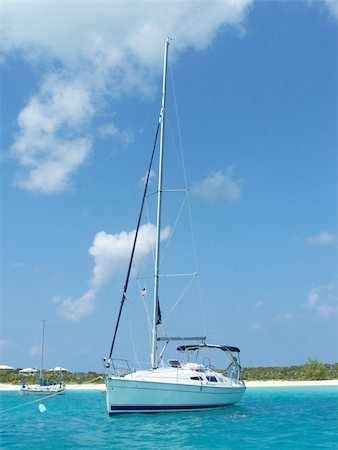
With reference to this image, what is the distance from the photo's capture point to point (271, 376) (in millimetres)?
71000

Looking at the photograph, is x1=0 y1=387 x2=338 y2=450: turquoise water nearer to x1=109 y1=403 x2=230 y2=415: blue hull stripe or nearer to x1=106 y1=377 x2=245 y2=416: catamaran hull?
x1=109 y1=403 x2=230 y2=415: blue hull stripe

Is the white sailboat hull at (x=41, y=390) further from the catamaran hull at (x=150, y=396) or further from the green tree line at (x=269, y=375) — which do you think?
the catamaran hull at (x=150, y=396)

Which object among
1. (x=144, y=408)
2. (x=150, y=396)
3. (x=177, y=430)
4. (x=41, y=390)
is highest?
(x=150, y=396)

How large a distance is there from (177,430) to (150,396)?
396cm

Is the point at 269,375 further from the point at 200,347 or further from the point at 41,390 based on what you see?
the point at 200,347

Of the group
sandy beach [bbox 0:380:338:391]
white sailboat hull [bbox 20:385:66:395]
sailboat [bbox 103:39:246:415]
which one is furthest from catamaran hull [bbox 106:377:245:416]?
→ sandy beach [bbox 0:380:338:391]

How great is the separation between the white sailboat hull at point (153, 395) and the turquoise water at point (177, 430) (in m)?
0.42

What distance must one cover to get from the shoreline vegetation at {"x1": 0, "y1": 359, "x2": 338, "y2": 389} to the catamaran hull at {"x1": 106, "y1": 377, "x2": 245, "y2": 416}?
130 ft

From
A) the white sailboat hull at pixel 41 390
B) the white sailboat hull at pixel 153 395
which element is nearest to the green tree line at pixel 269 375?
the white sailboat hull at pixel 41 390

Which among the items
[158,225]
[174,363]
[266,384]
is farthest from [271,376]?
[158,225]

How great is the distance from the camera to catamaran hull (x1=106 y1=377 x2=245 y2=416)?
26.1 metres

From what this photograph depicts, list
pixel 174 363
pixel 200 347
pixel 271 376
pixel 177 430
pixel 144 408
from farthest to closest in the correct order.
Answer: pixel 271 376 < pixel 200 347 < pixel 174 363 < pixel 144 408 < pixel 177 430

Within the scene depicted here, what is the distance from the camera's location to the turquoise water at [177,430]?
19688mm

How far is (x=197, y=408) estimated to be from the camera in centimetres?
2859
